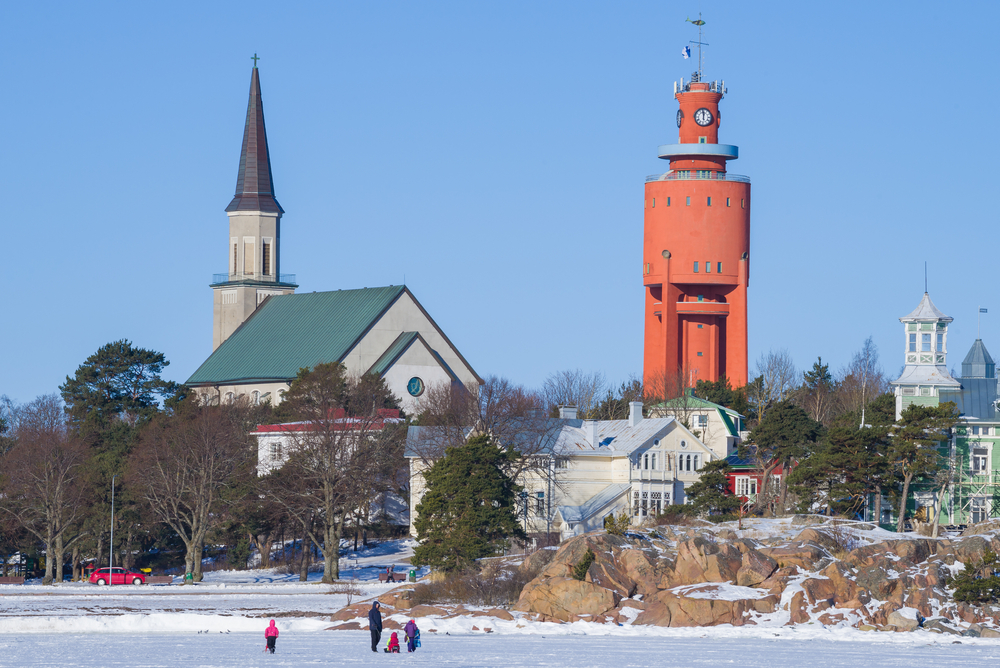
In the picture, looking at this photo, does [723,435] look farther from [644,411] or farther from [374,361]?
[374,361]

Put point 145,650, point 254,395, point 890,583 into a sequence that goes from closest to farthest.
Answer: point 145,650
point 890,583
point 254,395

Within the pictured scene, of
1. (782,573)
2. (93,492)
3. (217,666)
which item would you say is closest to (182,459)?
(93,492)

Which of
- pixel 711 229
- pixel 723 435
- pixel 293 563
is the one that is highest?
pixel 711 229

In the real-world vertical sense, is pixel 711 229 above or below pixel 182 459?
above

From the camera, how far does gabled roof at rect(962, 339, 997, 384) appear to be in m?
69.1

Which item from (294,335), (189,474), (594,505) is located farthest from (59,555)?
(294,335)

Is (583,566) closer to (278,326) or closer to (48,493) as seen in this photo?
(48,493)

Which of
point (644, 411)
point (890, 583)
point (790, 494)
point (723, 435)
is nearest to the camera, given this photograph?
point (890, 583)

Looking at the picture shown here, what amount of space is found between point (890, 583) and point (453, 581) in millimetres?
12375

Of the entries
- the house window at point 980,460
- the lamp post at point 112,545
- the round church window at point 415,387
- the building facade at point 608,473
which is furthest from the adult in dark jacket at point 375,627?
the round church window at point 415,387

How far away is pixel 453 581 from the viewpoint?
5250 centimetres

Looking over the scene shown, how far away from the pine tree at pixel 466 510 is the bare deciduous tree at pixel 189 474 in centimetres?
1137

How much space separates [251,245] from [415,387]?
925 inches

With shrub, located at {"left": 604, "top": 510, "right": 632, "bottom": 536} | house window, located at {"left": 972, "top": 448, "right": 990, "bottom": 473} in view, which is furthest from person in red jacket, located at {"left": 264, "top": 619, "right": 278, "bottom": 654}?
house window, located at {"left": 972, "top": 448, "right": 990, "bottom": 473}
